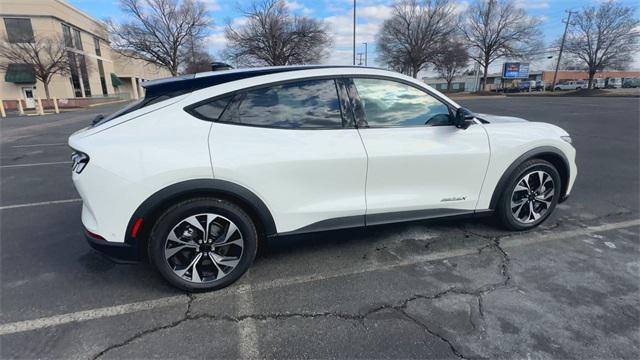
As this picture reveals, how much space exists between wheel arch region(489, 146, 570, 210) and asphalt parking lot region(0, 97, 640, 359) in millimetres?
453

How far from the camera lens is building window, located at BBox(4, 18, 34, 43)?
32938 millimetres

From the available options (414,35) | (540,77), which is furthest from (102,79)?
(540,77)

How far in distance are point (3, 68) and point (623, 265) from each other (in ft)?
151

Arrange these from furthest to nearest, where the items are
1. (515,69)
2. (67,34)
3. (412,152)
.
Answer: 1. (515,69)
2. (67,34)
3. (412,152)

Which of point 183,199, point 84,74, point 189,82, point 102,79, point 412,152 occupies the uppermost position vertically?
point 84,74

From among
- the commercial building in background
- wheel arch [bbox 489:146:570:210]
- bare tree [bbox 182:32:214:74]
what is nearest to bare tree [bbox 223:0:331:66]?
bare tree [bbox 182:32:214:74]

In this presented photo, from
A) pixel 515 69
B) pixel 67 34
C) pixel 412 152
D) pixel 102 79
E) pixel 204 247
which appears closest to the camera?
pixel 204 247

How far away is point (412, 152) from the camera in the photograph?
287 centimetres

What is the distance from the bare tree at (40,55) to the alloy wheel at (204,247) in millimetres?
37846

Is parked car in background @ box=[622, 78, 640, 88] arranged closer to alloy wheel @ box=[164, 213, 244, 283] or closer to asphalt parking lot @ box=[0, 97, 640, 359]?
asphalt parking lot @ box=[0, 97, 640, 359]

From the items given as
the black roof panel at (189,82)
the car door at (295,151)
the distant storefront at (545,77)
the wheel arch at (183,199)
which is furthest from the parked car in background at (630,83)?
the wheel arch at (183,199)

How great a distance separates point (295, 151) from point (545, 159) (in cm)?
273

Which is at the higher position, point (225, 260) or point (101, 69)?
point (101, 69)

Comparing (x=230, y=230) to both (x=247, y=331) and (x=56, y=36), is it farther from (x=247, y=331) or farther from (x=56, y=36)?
(x=56, y=36)
